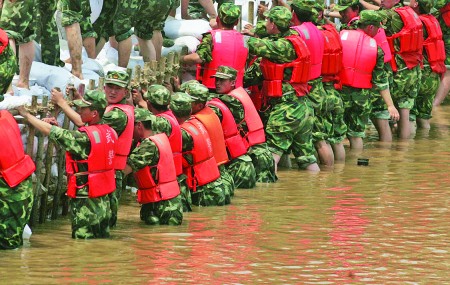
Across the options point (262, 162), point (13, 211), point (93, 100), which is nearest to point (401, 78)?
point (262, 162)

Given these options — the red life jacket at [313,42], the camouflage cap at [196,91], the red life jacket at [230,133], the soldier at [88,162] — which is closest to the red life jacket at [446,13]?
the red life jacket at [313,42]

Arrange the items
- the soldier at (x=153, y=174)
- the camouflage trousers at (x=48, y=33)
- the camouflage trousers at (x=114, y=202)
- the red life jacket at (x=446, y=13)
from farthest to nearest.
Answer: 1. the red life jacket at (x=446, y=13)
2. the camouflage trousers at (x=48, y=33)
3. the soldier at (x=153, y=174)
4. the camouflage trousers at (x=114, y=202)

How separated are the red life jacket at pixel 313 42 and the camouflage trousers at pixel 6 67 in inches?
228

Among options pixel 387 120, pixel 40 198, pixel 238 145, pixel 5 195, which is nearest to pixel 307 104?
pixel 238 145

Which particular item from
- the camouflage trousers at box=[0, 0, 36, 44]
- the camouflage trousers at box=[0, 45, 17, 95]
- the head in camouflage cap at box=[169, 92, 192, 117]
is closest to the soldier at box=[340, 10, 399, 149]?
the head in camouflage cap at box=[169, 92, 192, 117]

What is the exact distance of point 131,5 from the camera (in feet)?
61.8

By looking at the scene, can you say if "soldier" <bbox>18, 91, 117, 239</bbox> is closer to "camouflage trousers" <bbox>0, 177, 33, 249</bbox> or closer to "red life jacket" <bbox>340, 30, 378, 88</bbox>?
"camouflage trousers" <bbox>0, 177, 33, 249</bbox>

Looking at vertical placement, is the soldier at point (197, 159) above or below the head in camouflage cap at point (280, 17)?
below

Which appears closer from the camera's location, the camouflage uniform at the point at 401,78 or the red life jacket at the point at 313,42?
the red life jacket at the point at 313,42

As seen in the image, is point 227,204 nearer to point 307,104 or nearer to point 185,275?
point 307,104

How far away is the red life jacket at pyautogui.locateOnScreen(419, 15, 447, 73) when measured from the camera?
24.2 metres

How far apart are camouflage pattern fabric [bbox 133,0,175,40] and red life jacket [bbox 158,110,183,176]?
2891mm

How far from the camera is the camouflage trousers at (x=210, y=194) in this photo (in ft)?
57.9

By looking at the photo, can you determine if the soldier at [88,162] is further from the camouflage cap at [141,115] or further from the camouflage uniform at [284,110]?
the camouflage uniform at [284,110]
